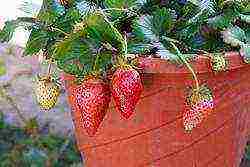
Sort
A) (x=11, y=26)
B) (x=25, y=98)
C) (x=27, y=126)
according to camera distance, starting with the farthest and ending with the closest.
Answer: (x=25, y=98)
(x=27, y=126)
(x=11, y=26)

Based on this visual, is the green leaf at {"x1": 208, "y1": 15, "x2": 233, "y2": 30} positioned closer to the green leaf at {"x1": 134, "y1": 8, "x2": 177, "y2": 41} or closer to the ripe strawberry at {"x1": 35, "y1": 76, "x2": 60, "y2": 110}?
the green leaf at {"x1": 134, "y1": 8, "x2": 177, "y2": 41}

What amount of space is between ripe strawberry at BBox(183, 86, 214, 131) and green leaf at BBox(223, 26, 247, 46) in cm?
10

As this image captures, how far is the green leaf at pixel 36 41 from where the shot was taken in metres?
1.13

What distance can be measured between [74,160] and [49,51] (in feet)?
2.98

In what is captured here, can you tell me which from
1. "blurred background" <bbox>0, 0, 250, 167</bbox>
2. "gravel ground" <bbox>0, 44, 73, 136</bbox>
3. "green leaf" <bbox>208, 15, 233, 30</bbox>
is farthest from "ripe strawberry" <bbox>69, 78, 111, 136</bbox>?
"gravel ground" <bbox>0, 44, 73, 136</bbox>

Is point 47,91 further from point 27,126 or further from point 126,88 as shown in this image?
point 27,126

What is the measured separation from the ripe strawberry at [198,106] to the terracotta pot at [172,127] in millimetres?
37

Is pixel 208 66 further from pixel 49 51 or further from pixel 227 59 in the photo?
pixel 49 51

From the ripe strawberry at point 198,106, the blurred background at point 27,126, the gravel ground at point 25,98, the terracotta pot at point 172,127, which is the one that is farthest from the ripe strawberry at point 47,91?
the gravel ground at point 25,98

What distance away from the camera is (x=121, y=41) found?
1002 mm

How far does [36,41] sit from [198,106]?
1.04 ft

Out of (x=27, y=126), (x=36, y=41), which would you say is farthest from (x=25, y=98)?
(x=36, y=41)

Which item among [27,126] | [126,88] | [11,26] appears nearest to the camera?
[126,88]

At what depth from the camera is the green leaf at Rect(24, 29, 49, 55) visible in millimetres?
1129
